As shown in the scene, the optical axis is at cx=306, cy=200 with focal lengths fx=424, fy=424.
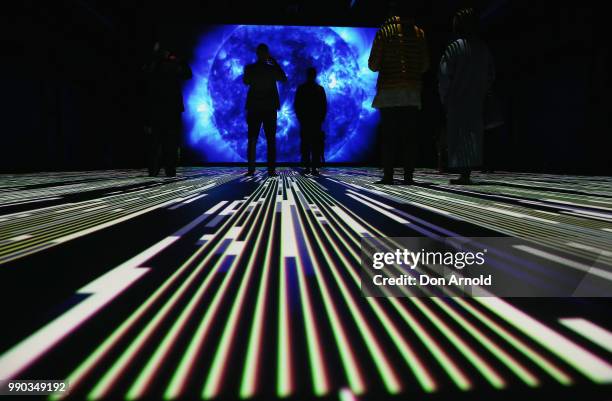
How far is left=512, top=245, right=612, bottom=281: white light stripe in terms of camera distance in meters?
0.59

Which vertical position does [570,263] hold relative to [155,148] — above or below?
below

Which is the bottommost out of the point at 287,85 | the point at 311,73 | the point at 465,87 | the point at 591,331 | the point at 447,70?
the point at 591,331

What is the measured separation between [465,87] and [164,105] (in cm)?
241

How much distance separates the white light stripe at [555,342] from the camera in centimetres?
32

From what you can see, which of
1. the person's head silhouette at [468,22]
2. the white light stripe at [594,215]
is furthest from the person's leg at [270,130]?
the white light stripe at [594,215]

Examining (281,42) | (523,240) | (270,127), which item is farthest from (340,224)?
(281,42)

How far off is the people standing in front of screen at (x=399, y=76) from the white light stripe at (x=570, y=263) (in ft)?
6.47

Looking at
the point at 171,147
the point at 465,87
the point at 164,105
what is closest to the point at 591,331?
the point at 465,87

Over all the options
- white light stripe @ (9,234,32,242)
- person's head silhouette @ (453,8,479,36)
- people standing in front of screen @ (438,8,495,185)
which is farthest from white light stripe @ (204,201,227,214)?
person's head silhouette @ (453,8,479,36)

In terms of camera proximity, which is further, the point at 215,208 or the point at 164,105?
the point at 164,105

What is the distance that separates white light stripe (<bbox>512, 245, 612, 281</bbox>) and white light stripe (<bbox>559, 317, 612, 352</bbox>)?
0.65 feet

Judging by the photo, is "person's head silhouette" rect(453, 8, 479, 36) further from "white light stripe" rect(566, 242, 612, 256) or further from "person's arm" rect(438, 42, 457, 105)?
"white light stripe" rect(566, 242, 612, 256)

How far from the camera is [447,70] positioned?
8.72ft

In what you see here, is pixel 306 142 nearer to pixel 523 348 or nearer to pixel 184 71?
pixel 184 71
